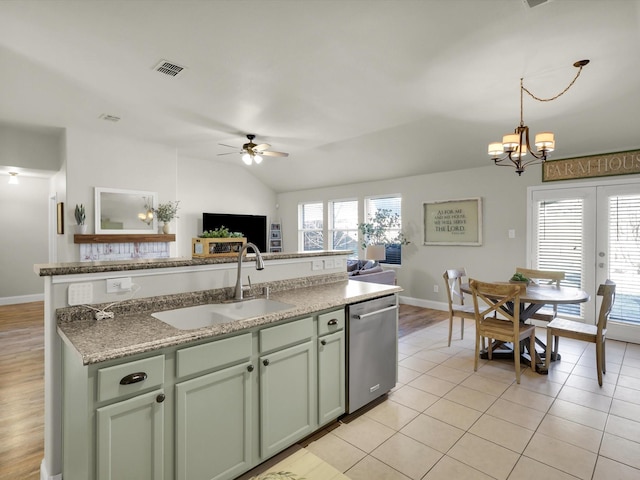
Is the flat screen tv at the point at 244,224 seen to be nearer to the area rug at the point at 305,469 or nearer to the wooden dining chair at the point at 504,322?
the wooden dining chair at the point at 504,322

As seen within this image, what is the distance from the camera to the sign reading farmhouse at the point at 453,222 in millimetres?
5469

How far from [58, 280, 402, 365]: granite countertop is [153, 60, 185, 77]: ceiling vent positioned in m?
2.37

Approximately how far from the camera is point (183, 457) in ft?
4.98

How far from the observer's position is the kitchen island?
1.36 m

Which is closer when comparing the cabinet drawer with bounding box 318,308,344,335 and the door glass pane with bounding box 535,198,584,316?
the cabinet drawer with bounding box 318,308,344,335

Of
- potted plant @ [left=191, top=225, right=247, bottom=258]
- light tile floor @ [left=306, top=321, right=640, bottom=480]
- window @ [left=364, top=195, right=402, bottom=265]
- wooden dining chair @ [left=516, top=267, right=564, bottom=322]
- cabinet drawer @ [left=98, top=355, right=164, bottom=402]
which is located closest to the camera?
Answer: cabinet drawer @ [left=98, top=355, right=164, bottom=402]

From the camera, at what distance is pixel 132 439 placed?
1377 mm

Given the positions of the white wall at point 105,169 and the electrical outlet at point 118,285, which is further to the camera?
the white wall at point 105,169

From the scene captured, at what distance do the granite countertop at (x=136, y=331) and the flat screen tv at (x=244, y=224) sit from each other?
17.4 ft

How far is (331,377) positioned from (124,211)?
4.65 m

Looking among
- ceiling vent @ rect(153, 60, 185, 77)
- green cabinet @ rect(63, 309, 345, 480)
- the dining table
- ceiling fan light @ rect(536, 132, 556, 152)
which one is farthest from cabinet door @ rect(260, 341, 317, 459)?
ceiling vent @ rect(153, 60, 185, 77)

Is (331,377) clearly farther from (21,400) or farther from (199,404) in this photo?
(21,400)

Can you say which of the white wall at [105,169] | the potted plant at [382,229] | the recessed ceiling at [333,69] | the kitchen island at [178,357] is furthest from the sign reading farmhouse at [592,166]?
the white wall at [105,169]

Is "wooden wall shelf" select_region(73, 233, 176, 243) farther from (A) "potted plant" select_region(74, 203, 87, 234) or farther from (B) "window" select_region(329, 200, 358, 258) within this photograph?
(B) "window" select_region(329, 200, 358, 258)
